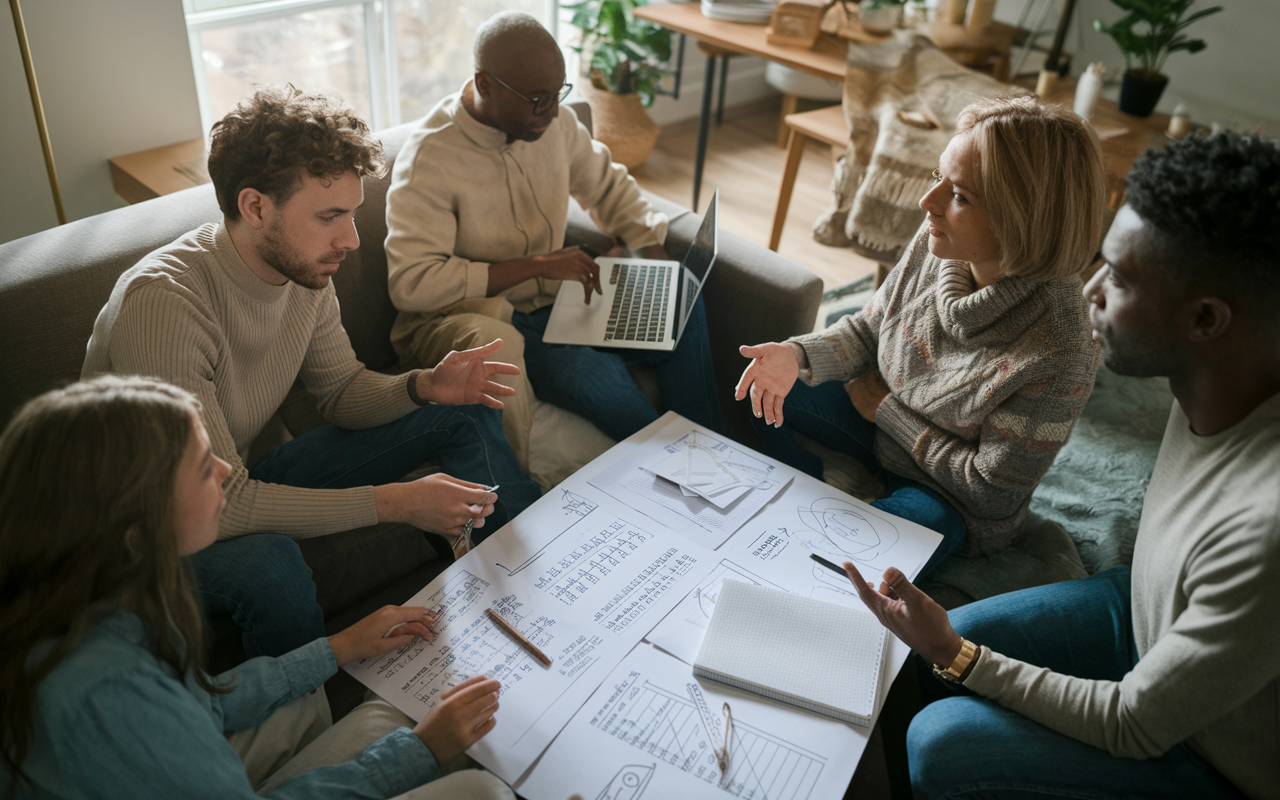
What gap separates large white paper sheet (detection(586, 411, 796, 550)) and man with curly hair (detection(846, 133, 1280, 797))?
10.9 inches

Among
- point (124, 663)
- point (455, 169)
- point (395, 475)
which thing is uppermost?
point (455, 169)

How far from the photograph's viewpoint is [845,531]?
1363 mm

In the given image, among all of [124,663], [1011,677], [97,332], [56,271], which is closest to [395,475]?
[97,332]

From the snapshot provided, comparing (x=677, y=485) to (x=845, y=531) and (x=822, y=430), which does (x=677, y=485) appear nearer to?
(x=845, y=531)

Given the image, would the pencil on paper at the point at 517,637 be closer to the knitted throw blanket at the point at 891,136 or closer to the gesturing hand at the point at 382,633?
the gesturing hand at the point at 382,633

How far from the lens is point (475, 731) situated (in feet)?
3.34

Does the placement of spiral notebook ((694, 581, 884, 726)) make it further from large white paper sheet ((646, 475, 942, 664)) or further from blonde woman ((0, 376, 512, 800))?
blonde woman ((0, 376, 512, 800))

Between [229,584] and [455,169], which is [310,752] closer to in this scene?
[229,584]

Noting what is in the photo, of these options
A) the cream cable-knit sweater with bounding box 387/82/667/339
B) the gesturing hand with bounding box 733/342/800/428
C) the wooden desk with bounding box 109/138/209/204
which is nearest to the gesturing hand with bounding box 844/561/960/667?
the gesturing hand with bounding box 733/342/800/428

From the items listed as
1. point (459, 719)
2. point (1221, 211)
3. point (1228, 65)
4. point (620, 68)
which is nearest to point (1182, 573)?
point (1221, 211)

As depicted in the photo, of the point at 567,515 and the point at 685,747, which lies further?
the point at 567,515

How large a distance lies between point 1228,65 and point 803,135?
1.70 meters

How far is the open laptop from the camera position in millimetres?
1926

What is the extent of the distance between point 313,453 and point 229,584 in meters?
0.35
